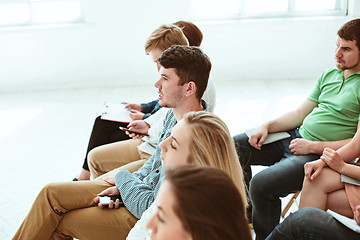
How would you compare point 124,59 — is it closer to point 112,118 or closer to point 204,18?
point 204,18

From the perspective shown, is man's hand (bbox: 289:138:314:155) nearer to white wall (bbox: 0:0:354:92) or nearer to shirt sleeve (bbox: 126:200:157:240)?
shirt sleeve (bbox: 126:200:157:240)

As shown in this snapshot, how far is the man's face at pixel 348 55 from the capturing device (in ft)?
8.13

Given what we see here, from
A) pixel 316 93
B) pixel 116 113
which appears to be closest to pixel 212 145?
pixel 316 93

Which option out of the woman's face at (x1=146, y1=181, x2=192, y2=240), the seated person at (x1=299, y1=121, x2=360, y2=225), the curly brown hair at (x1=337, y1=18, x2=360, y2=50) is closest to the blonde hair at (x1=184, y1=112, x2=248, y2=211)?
the woman's face at (x1=146, y1=181, x2=192, y2=240)

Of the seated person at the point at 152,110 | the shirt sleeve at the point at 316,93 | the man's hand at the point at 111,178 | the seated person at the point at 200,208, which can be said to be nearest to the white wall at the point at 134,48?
the seated person at the point at 152,110

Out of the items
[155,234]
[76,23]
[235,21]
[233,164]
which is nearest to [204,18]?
[235,21]

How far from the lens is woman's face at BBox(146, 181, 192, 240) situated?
106 centimetres

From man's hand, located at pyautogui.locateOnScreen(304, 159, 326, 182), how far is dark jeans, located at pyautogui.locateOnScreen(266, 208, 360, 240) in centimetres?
41

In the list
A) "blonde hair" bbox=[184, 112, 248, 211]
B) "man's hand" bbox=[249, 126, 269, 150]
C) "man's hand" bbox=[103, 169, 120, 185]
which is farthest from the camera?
"man's hand" bbox=[249, 126, 269, 150]

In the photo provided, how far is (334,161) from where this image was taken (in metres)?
2.26

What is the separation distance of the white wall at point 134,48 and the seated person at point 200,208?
4.37 m

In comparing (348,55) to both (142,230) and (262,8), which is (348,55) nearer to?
(142,230)

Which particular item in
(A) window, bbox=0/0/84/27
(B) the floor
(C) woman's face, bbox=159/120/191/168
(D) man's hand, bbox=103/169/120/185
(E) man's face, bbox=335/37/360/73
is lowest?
(B) the floor

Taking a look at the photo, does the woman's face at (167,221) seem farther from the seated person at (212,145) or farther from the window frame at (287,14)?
the window frame at (287,14)
